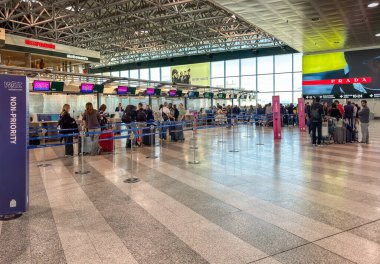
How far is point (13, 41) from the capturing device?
1736 centimetres

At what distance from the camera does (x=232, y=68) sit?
3722cm

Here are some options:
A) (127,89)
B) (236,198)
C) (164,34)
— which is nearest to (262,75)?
(164,34)

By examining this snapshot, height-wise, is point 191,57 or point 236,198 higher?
point 191,57

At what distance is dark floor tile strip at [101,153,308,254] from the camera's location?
12.3ft

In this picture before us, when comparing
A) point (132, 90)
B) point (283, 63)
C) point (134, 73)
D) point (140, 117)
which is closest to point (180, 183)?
point (140, 117)

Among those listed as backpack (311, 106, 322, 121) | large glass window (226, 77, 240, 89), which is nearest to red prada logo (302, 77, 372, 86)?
Result: large glass window (226, 77, 240, 89)

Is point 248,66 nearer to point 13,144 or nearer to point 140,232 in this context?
point 13,144

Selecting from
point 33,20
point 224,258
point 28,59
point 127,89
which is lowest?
point 224,258

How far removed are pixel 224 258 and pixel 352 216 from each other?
2.43m

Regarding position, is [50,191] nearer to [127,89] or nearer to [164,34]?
[127,89]

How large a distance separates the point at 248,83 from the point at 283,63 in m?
4.63

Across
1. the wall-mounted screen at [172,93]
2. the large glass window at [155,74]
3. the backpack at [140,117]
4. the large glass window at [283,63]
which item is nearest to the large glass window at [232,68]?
the large glass window at [283,63]

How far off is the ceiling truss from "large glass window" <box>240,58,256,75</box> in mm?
1858

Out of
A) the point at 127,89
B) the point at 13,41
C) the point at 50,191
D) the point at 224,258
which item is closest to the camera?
the point at 224,258
